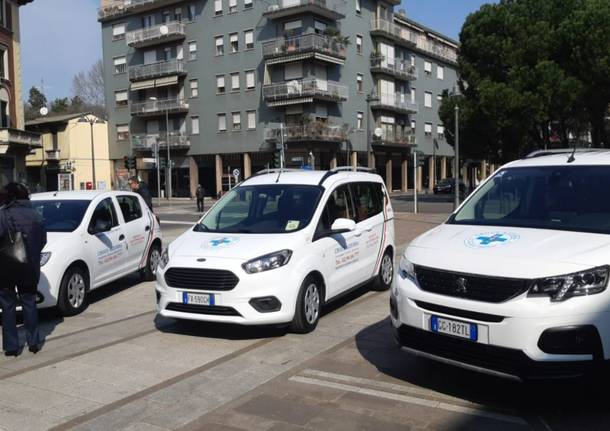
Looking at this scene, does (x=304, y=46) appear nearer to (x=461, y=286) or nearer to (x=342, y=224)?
(x=342, y=224)

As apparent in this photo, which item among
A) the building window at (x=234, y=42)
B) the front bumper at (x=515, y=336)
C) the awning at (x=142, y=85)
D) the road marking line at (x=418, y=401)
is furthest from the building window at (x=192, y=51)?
the front bumper at (x=515, y=336)

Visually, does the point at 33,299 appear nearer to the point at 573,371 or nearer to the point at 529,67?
the point at 573,371

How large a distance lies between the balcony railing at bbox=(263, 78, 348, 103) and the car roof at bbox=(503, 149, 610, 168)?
1585 inches

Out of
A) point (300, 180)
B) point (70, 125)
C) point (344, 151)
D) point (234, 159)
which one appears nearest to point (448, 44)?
point (344, 151)

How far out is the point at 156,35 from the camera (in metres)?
52.4

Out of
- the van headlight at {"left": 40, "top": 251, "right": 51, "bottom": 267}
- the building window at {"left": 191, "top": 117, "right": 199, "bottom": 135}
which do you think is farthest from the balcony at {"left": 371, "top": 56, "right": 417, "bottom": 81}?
the van headlight at {"left": 40, "top": 251, "right": 51, "bottom": 267}

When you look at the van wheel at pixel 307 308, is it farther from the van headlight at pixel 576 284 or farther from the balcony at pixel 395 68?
the balcony at pixel 395 68

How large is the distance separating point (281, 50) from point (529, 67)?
18984 millimetres

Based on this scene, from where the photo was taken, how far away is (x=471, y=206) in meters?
5.75

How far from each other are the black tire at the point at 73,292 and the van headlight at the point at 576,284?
596 centimetres

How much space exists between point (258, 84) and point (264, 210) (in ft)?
139

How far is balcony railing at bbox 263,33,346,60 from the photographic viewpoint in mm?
45188

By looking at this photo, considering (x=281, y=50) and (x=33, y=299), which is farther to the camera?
(x=281, y=50)

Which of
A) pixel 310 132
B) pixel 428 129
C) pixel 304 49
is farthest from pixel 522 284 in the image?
pixel 428 129
